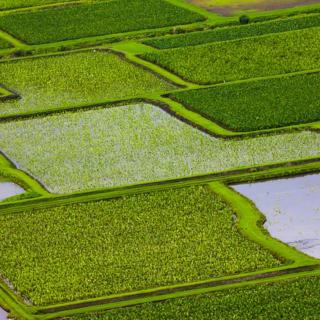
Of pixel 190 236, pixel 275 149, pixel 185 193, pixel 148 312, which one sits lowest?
pixel 148 312

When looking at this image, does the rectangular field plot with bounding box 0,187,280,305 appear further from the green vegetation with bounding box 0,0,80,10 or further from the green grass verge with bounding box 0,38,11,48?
the green vegetation with bounding box 0,0,80,10

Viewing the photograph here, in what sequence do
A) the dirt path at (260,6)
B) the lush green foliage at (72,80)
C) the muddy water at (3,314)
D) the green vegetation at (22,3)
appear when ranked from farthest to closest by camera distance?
the green vegetation at (22,3) → the dirt path at (260,6) → the lush green foliage at (72,80) → the muddy water at (3,314)

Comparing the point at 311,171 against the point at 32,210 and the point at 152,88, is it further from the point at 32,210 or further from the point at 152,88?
the point at 152,88

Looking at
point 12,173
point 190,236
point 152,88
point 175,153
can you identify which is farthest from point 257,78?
point 190,236

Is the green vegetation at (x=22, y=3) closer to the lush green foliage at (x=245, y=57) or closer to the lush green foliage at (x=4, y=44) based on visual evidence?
the lush green foliage at (x=4, y=44)

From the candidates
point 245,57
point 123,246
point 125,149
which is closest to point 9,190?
point 125,149

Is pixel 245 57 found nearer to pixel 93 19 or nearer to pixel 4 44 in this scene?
pixel 93 19

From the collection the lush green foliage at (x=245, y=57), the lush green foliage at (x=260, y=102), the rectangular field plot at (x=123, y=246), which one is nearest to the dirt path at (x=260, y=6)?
the lush green foliage at (x=245, y=57)
